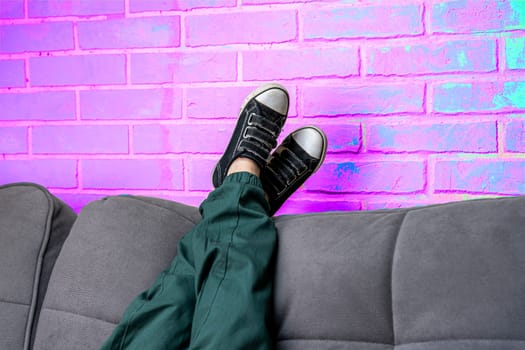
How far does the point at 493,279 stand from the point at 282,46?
81 cm

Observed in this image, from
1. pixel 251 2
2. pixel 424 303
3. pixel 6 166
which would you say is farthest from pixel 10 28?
pixel 424 303

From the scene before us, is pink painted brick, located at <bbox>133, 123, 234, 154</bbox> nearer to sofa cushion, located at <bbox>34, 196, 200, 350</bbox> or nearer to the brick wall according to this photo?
the brick wall

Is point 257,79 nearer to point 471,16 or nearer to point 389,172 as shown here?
point 389,172

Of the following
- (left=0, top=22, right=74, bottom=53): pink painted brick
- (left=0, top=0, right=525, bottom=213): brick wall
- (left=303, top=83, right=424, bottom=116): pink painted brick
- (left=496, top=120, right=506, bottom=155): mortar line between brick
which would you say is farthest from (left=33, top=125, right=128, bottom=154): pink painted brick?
(left=496, top=120, right=506, bottom=155): mortar line between brick

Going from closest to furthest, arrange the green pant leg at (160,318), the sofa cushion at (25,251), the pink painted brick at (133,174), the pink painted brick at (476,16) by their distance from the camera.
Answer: the green pant leg at (160,318) → the sofa cushion at (25,251) → the pink painted brick at (476,16) → the pink painted brick at (133,174)

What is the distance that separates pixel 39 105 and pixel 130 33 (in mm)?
351

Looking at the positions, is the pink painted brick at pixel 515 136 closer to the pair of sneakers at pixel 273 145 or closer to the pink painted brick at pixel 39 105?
the pair of sneakers at pixel 273 145

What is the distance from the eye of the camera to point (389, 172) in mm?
1361

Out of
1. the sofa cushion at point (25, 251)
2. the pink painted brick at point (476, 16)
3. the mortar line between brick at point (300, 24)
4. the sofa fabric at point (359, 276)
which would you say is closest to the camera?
the sofa fabric at point (359, 276)

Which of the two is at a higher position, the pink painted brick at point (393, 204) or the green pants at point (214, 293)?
the pink painted brick at point (393, 204)

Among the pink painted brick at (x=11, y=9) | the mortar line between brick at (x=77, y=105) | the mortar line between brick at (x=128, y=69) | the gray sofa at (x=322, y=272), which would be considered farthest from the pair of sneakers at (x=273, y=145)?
the pink painted brick at (x=11, y=9)

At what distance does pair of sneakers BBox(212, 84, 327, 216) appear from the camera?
1.34 m

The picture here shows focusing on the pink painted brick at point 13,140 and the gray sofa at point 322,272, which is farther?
the pink painted brick at point 13,140

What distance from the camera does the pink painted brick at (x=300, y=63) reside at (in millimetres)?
1365
